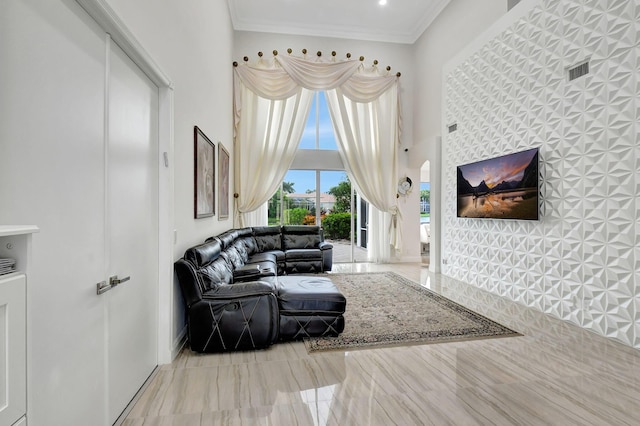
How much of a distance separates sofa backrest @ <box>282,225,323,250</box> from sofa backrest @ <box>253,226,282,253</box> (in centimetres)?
13

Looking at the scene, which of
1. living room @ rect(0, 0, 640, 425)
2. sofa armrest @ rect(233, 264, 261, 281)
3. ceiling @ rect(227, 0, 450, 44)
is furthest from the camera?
ceiling @ rect(227, 0, 450, 44)

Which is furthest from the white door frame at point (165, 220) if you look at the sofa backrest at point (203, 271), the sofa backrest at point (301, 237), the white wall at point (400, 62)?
the white wall at point (400, 62)

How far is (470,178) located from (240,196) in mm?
4368

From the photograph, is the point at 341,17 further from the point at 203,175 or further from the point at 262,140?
the point at 203,175

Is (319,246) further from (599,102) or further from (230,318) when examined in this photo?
(599,102)

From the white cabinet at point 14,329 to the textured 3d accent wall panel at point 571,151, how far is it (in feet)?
13.2

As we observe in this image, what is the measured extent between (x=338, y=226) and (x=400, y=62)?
13.6 feet

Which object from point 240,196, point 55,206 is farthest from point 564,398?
point 240,196

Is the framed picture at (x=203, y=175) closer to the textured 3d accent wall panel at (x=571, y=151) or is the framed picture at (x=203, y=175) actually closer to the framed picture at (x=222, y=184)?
the framed picture at (x=222, y=184)

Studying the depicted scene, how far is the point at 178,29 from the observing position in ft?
8.92

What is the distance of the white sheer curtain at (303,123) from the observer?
6461mm

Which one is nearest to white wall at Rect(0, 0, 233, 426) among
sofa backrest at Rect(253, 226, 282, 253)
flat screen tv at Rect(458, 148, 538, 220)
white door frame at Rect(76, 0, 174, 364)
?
white door frame at Rect(76, 0, 174, 364)

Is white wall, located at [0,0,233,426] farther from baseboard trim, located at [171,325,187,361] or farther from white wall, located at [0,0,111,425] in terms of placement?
baseboard trim, located at [171,325,187,361]

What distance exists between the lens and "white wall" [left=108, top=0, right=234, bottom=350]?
2096 mm
